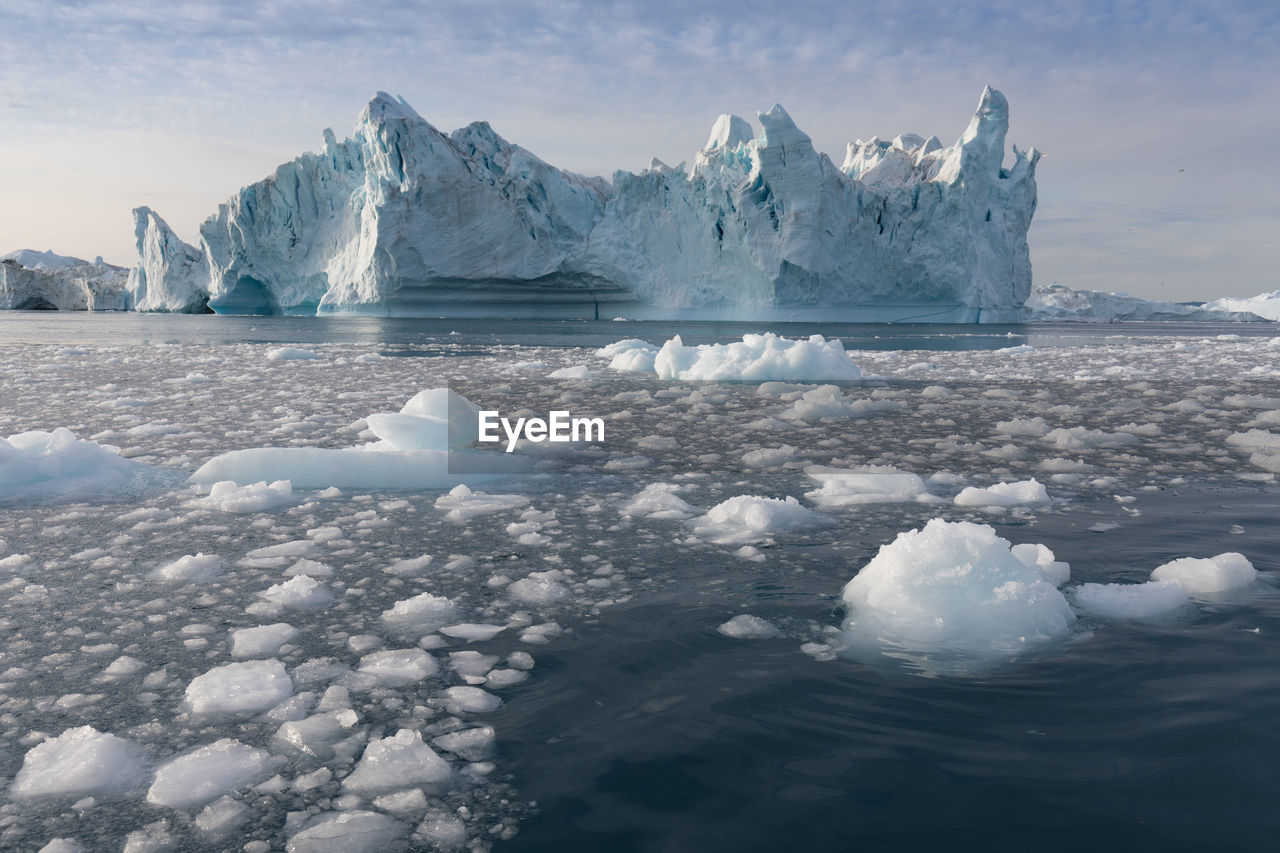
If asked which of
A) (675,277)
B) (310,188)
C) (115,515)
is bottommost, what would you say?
(115,515)

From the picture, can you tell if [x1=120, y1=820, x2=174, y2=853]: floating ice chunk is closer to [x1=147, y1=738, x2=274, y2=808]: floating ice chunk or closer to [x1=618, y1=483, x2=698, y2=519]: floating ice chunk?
[x1=147, y1=738, x2=274, y2=808]: floating ice chunk

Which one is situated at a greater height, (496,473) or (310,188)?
(310,188)

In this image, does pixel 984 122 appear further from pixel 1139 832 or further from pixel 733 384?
pixel 1139 832

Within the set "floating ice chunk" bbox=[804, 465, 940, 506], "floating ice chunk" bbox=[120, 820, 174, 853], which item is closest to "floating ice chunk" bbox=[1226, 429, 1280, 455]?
"floating ice chunk" bbox=[804, 465, 940, 506]

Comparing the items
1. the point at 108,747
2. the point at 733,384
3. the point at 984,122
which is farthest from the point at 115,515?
the point at 984,122

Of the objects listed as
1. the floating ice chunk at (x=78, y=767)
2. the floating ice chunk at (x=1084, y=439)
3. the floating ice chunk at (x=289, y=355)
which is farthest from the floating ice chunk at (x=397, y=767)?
the floating ice chunk at (x=289, y=355)
